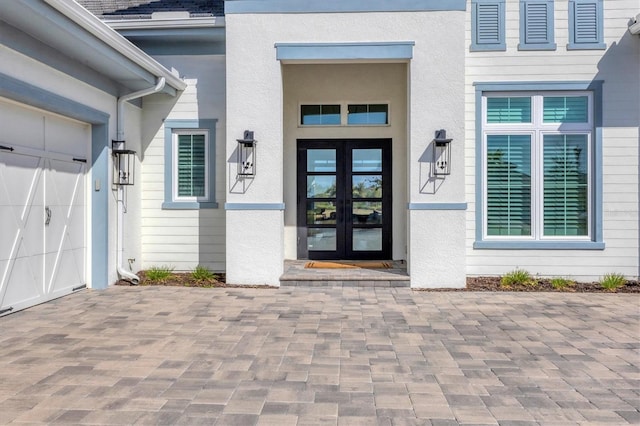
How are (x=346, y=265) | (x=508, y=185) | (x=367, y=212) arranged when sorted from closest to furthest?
1. (x=508, y=185)
2. (x=346, y=265)
3. (x=367, y=212)

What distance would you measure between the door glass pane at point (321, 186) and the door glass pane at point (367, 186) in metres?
0.39

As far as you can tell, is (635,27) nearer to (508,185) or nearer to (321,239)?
(508,185)

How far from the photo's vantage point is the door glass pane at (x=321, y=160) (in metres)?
8.62

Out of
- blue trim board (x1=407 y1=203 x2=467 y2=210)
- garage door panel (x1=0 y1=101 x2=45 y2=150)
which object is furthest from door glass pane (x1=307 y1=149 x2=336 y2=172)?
garage door panel (x1=0 y1=101 x2=45 y2=150)

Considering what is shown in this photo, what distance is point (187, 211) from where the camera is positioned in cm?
772

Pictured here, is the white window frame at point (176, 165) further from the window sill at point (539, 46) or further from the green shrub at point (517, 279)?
the window sill at point (539, 46)

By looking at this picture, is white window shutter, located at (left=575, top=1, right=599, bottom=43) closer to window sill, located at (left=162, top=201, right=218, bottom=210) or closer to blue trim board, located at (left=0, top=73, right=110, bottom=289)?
window sill, located at (left=162, top=201, right=218, bottom=210)

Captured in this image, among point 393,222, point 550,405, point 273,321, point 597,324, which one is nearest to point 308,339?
point 273,321

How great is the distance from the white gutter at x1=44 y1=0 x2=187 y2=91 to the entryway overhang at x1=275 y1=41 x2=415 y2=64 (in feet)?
5.76

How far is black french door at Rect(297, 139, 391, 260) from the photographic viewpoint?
855cm

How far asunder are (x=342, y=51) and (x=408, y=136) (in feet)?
5.16

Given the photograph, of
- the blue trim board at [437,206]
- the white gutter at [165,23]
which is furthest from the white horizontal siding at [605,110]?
the white gutter at [165,23]

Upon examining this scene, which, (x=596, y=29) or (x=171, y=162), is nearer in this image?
(x=596, y=29)

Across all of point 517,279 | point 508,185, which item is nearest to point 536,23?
point 508,185
